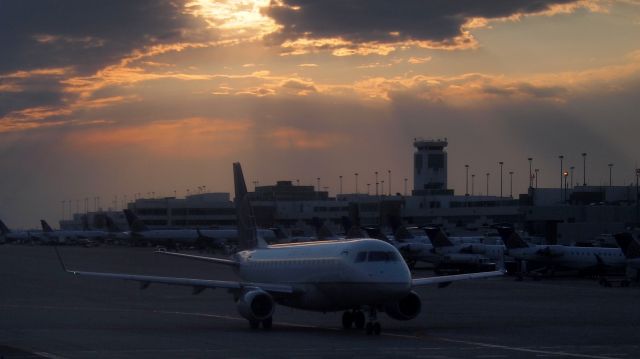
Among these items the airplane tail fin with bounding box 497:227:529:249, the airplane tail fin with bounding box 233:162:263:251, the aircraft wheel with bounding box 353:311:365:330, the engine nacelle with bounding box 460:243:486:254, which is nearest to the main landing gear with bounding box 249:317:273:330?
the aircraft wheel with bounding box 353:311:365:330

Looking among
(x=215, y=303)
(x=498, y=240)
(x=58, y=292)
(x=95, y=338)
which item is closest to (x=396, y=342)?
(x=95, y=338)

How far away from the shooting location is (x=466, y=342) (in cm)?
3039

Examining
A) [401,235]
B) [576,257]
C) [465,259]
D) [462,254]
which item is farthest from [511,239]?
[401,235]

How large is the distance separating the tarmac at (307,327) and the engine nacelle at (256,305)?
0.56 m

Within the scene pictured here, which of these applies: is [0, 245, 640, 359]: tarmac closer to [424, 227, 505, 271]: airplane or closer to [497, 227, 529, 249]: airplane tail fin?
[497, 227, 529, 249]: airplane tail fin

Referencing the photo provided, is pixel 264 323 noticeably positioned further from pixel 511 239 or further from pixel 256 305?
pixel 511 239

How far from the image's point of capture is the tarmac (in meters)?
27.7

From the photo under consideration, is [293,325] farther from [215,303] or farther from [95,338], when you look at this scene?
[215,303]

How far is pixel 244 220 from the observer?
44219 mm

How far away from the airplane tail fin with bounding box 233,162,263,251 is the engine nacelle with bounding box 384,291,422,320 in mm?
10383

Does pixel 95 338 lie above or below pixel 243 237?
below

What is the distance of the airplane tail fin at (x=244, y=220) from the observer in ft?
145

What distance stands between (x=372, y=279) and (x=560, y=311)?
51.2 feet

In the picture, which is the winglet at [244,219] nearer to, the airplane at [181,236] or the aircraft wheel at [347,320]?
the aircraft wheel at [347,320]
